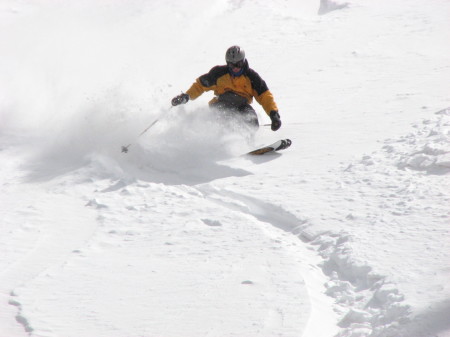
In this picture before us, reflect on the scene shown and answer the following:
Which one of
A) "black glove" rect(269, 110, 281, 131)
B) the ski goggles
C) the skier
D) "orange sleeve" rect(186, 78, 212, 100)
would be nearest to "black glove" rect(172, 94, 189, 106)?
the skier

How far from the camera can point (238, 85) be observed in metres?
8.65

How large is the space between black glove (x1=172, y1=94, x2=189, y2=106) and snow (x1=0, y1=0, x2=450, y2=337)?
24 cm

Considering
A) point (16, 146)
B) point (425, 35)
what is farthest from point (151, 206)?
point (425, 35)

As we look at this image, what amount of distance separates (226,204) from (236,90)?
2565mm

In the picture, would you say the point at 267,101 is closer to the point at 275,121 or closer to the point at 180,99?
the point at 275,121

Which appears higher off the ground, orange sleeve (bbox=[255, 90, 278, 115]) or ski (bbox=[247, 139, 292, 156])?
orange sleeve (bbox=[255, 90, 278, 115])

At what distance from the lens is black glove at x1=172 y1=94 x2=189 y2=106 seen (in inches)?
330

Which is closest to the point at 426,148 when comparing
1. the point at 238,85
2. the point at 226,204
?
the point at 226,204

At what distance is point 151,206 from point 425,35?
399 inches

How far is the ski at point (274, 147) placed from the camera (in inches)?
313

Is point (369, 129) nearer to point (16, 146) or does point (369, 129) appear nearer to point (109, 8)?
point (16, 146)

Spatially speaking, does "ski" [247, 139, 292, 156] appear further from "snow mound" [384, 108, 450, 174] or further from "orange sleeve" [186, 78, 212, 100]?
"orange sleeve" [186, 78, 212, 100]

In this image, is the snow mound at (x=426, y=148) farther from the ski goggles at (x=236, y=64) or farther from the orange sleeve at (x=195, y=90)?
the orange sleeve at (x=195, y=90)

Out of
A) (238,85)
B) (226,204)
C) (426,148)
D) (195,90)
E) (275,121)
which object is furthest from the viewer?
(195,90)
